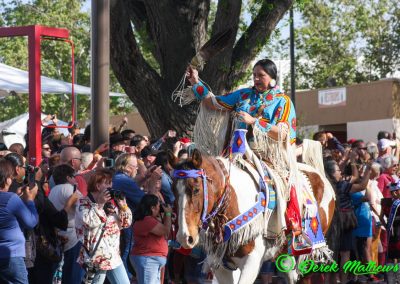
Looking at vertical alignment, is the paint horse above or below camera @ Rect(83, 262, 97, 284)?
above

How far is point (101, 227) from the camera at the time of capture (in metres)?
8.71

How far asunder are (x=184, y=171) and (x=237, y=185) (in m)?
0.70

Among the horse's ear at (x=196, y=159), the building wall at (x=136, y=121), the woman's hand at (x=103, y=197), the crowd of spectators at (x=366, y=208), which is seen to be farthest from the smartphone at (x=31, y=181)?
the building wall at (x=136, y=121)

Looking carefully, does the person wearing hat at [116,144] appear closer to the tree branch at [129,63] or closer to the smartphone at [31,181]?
the tree branch at [129,63]

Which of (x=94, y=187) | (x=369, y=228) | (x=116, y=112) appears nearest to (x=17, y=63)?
(x=116, y=112)

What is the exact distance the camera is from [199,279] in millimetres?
11867

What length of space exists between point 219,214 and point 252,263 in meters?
0.58

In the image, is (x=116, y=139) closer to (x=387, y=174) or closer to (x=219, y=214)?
(x=387, y=174)

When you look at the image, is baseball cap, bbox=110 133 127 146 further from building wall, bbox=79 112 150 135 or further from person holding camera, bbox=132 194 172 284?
building wall, bbox=79 112 150 135

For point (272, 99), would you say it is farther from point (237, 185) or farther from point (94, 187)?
point (94, 187)

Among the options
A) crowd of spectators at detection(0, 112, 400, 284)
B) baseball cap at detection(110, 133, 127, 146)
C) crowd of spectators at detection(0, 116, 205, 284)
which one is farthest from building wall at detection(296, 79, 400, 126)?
crowd of spectators at detection(0, 116, 205, 284)

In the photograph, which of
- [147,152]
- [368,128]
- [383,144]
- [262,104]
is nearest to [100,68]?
[147,152]

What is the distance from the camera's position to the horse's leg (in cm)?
788

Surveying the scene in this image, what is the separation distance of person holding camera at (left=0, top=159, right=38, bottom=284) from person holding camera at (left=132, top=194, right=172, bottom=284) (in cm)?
138
